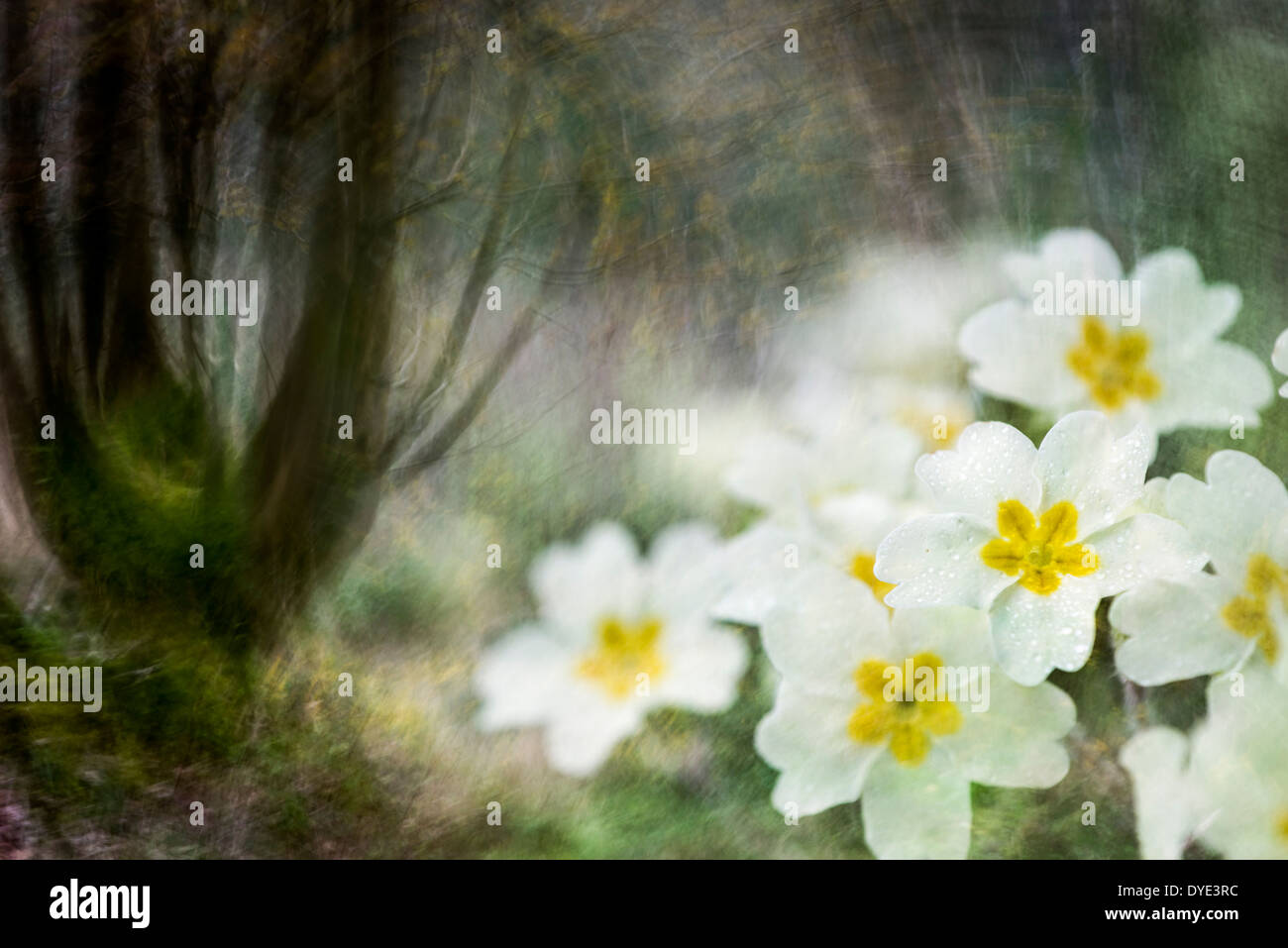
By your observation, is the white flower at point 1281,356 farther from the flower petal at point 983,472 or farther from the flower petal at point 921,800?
the flower petal at point 921,800

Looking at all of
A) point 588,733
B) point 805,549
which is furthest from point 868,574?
point 588,733

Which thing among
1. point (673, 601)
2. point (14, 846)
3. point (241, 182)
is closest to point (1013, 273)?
point (673, 601)

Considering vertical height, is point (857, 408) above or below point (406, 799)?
above

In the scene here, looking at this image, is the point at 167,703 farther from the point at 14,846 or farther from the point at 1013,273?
the point at 1013,273

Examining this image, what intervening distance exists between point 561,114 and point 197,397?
38 cm

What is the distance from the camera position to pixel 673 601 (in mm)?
894

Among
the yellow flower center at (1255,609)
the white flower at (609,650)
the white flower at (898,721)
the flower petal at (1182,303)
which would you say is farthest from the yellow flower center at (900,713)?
the flower petal at (1182,303)

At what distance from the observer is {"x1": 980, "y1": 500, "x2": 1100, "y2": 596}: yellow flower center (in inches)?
33.0

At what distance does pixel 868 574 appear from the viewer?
877mm

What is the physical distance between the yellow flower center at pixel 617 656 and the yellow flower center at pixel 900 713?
0.17 meters

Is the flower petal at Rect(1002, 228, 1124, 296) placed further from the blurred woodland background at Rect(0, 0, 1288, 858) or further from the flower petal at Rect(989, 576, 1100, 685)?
the flower petal at Rect(989, 576, 1100, 685)

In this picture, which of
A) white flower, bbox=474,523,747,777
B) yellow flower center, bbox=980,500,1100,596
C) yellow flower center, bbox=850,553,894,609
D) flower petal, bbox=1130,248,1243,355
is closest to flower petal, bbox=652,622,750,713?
white flower, bbox=474,523,747,777

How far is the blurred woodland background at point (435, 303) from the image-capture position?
35.3 inches
